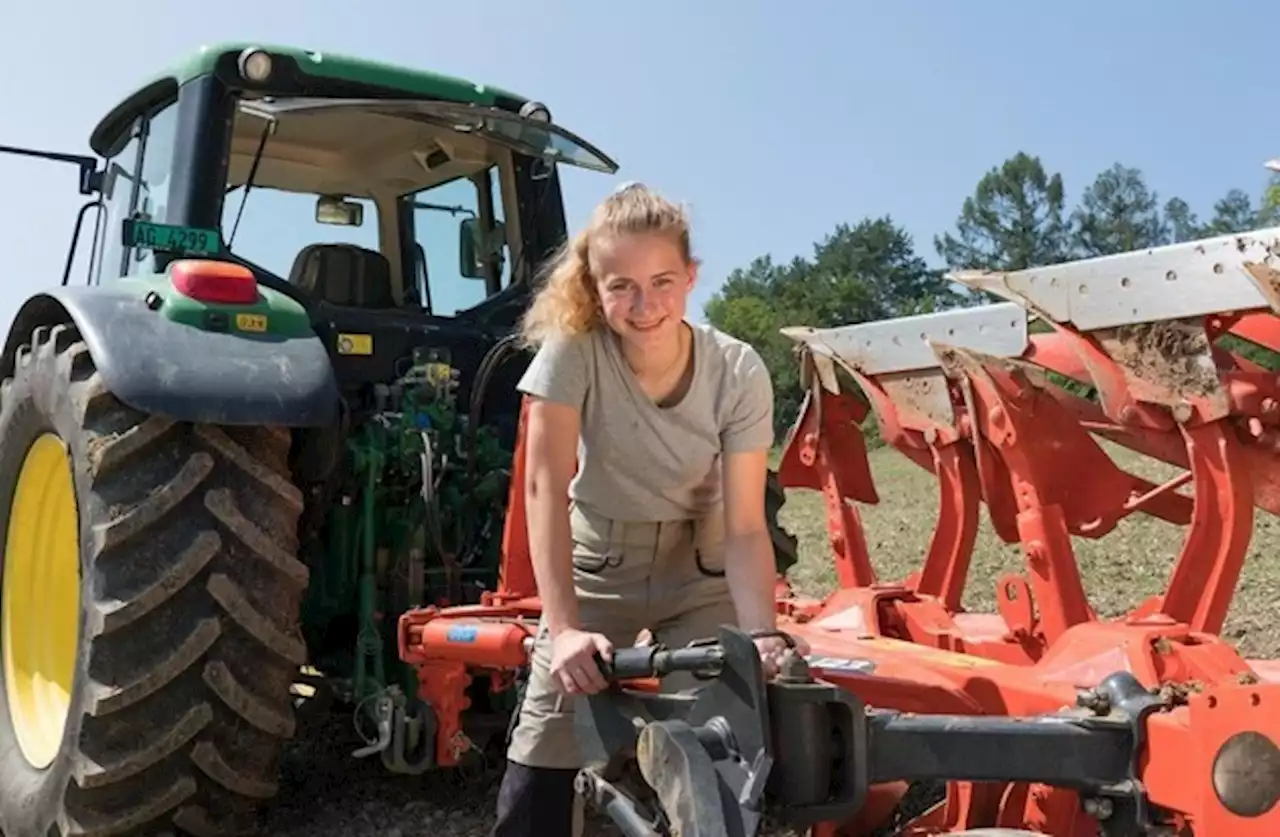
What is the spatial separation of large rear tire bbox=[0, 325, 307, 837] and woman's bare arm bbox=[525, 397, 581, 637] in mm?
1062

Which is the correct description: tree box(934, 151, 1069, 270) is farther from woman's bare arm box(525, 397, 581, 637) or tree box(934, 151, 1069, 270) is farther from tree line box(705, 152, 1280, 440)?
woman's bare arm box(525, 397, 581, 637)

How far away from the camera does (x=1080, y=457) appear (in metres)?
3.38

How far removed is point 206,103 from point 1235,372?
2.90 m

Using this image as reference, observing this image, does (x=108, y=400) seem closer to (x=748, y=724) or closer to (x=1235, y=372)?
(x=748, y=724)

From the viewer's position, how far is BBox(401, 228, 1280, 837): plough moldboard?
1.97 metres

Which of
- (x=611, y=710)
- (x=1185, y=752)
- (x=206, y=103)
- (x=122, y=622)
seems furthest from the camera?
(x=206, y=103)

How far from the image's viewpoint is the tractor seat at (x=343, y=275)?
4426 millimetres

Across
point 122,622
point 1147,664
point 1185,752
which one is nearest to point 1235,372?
point 1147,664

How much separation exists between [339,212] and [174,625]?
1.94m

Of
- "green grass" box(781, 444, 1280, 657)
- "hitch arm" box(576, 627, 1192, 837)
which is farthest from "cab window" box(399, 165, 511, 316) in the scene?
"hitch arm" box(576, 627, 1192, 837)

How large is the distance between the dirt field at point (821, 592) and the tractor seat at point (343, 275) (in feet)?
4.86

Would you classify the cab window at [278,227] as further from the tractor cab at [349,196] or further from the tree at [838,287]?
the tree at [838,287]

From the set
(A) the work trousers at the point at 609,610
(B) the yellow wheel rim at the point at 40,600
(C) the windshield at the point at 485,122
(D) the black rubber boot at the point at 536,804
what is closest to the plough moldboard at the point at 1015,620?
(A) the work trousers at the point at 609,610

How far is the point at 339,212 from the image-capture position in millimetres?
4797
